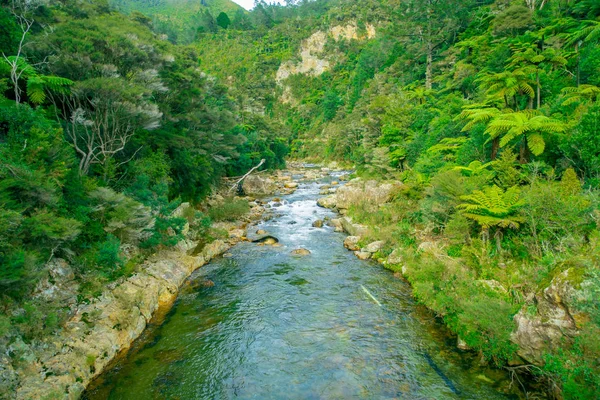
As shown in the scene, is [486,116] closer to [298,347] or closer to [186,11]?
[298,347]

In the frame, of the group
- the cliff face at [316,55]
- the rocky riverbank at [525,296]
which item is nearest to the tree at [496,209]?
→ the rocky riverbank at [525,296]

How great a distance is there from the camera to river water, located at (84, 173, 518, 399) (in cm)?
714

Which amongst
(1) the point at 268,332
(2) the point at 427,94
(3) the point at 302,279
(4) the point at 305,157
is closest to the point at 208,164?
(3) the point at 302,279

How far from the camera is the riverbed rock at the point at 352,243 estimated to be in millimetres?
16281

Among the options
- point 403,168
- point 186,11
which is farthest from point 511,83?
point 186,11

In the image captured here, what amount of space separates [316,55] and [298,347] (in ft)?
299

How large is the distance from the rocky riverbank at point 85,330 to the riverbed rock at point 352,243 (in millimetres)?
7800

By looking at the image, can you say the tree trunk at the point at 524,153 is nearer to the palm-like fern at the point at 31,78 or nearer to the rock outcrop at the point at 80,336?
the rock outcrop at the point at 80,336

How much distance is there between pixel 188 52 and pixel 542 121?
A: 70.6 ft

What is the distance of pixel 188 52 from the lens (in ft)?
73.7

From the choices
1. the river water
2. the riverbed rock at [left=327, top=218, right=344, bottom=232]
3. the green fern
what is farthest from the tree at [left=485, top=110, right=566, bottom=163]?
the riverbed rock at [left=327, top=218, right=344, bottom=232]

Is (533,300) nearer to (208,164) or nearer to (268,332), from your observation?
(268,332)

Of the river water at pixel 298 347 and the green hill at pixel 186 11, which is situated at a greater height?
the green hill at pixel 186 11

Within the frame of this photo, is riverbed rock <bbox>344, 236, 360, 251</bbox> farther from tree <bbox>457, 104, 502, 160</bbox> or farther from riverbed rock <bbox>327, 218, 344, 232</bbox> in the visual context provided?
tree <bbox>457, 104, 502, 160</bbox>
